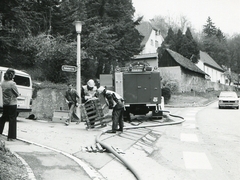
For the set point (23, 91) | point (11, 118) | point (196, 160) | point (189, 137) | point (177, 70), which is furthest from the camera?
point (177, 70)

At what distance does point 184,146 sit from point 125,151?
2075 millimetres

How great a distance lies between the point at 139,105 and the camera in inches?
640

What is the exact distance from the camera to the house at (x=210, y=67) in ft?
227

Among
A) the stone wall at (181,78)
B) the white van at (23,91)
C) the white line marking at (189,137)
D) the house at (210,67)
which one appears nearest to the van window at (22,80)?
the white van at (23,91)

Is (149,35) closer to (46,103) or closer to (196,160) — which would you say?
(46,103)

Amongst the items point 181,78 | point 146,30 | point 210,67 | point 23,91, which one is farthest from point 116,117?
point 210,67

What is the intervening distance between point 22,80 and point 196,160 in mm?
9386

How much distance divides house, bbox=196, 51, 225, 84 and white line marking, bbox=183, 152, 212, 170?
6117 centimetres

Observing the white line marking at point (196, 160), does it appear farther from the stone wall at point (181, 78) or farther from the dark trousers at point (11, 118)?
the stone wall at point (181, 78)

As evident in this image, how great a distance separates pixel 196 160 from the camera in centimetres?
748

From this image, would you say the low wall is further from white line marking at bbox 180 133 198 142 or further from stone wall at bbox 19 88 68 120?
white line marking at bbox 180 133 198 142

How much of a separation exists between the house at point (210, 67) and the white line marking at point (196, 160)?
61.2 meters

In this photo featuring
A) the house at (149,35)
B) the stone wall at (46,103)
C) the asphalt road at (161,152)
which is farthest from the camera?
the house at (149,35)

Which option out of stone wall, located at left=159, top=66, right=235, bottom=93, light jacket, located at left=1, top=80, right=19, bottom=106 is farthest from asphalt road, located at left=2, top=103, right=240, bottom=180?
stone wall, located at left=159, top=66, right=235, bottom=93
